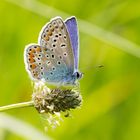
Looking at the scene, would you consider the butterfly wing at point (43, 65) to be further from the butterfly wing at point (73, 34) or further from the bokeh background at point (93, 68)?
the bokeh background at point (93, 68)

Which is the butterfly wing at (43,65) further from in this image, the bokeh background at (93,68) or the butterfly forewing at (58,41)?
the bokeh background at (93,68)

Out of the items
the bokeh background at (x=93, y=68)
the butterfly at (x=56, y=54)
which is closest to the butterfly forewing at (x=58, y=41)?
the butterfly at (x=56, y=54)

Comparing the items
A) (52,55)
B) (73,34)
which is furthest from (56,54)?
(73,34)

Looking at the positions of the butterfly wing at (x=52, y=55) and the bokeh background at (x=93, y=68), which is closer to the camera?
the butterfly wing at (x=52, y=55)

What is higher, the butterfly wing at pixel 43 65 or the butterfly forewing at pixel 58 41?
the butterfly forewing at pixel 58 41

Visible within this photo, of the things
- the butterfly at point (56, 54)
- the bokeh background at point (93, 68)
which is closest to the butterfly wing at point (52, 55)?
the butterfly at point (56, 54)

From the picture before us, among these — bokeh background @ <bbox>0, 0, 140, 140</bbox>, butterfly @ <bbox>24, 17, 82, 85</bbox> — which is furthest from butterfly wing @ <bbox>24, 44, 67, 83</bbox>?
bokeh background @ <bbox>0, 0, 140, 140</bbox>
